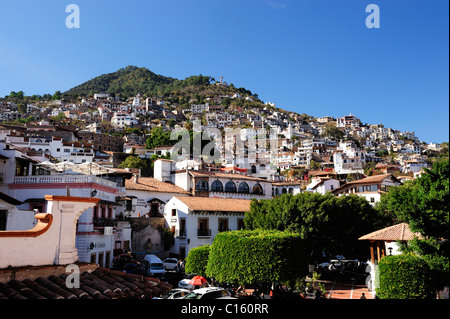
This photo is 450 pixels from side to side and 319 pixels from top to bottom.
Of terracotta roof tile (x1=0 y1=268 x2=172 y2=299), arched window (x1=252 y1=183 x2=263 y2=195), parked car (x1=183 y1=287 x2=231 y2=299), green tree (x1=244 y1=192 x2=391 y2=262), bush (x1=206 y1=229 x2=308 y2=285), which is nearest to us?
terracotta roof tile (x1=0 y1=268 x2=172 y2=299)

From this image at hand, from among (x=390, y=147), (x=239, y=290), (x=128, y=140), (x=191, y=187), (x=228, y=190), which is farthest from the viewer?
(x=390, y=147)

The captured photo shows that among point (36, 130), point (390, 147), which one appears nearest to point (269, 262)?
point (36, 130)

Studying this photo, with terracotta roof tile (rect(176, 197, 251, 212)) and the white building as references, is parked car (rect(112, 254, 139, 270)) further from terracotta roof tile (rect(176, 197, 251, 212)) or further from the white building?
the white building

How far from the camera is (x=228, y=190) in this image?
169 ft

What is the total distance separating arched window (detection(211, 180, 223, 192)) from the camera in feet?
163

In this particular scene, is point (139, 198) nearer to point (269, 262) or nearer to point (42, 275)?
point (269, 262)

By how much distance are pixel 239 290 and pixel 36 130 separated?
98.6m

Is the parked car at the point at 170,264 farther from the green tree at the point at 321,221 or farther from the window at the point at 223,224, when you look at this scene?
the green tree at the point at 321,221

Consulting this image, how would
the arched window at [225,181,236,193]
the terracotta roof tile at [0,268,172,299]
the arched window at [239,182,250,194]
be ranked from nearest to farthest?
1. the terracotta roof tile at [0,268,172,299]
2. the arched window at [225,181,236,193]
3. the arched window at [239,182,250,194]

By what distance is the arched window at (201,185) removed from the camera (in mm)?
48388

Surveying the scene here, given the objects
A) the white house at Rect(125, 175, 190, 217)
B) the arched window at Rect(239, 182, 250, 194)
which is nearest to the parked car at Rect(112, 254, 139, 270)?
the white house at Rect(125, 175, 190, 217)

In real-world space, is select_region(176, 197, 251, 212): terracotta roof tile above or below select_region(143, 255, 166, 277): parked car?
above

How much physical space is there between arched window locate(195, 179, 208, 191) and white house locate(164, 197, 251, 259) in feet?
26.2

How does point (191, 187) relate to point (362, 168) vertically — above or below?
below
